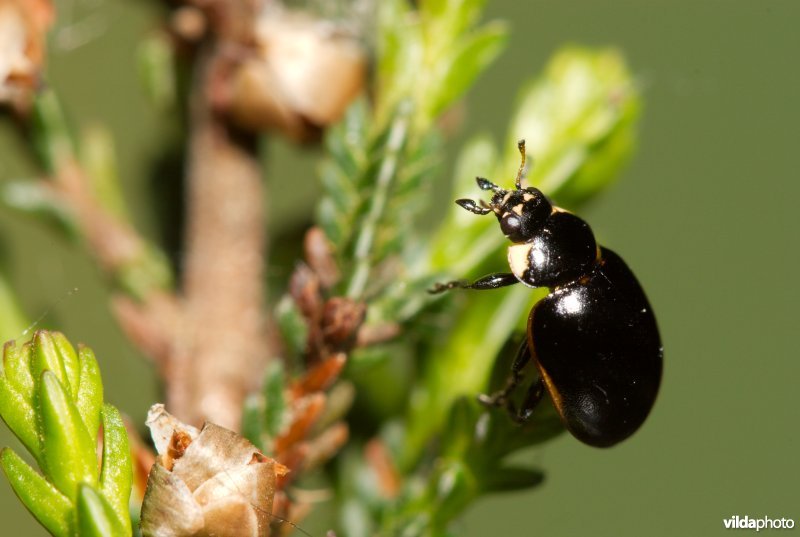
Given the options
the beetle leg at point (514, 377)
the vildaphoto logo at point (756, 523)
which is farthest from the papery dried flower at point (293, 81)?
the vildaphoto logo at point (756, 523)

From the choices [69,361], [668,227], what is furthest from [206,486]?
[668,227]

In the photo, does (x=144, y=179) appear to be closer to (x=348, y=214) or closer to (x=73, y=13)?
(x=73, y=13)

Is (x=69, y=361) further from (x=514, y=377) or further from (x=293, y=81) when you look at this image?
(x=293, y=81)

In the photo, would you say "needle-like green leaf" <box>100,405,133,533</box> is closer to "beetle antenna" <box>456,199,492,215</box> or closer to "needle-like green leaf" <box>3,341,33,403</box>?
"needle-like green leaf" <box>3,341,33,403</box>

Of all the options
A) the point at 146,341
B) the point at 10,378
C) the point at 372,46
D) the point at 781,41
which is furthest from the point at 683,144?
the point at 10,378

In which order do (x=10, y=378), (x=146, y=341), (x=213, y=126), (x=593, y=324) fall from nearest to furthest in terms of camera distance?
(x=10, y=378), (x=593, y=324), (x=146, y=341), (x=213, y=126)

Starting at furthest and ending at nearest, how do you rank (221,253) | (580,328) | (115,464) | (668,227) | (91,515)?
(668,227), (221,253), (580,328), (115,464), (91,515)

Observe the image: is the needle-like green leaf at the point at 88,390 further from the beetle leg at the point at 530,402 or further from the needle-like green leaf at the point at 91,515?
the beetle leg at the point at 530,402
